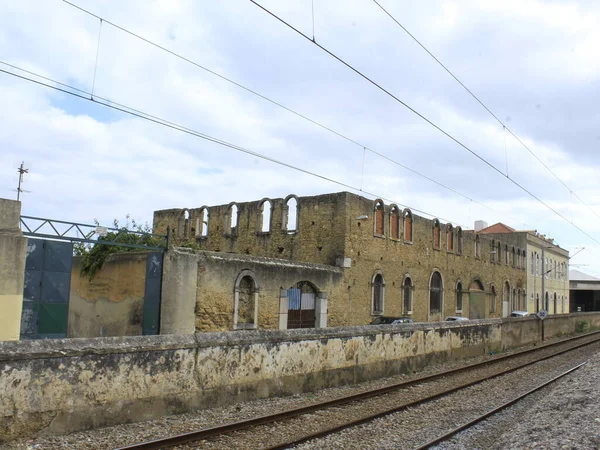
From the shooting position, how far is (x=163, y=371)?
8.18 m

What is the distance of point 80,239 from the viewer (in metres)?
14.1

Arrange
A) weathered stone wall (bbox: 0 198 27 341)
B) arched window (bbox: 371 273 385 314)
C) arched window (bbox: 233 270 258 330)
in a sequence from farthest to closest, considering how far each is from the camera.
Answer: arched window (bbox: 371 273 385 314) < arched window (bbox: 233 270 258 330) < weathered stone wall (bbox: 0 198 27 341)

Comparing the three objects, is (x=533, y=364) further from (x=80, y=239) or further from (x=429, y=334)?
(x=80, y=239)

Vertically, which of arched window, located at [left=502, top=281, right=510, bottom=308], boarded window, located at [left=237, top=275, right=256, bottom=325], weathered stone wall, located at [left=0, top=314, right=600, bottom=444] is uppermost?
arched window, located at [left=502, top=281, right=510, bottom=308]

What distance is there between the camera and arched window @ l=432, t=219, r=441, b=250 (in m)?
31.7

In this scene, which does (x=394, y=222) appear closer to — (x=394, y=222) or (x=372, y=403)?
(x=394, y=222)

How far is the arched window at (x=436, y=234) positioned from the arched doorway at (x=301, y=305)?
12212 millimetres

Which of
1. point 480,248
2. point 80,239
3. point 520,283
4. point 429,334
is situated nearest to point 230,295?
point 80,239

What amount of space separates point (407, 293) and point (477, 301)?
11.0m

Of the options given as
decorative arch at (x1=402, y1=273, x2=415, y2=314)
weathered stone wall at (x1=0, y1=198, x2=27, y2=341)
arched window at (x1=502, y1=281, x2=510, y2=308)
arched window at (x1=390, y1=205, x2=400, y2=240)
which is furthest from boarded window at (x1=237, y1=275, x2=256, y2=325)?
arched window at (x1=502, y1=281, x2=510, y2=308)

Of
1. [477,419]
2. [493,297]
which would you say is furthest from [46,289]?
[493,297]

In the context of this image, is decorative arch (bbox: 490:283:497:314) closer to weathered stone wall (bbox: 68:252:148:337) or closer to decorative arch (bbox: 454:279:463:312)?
decorative arch (bbox: 454:279:463:312)

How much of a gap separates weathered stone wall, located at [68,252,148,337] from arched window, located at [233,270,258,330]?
327 cm

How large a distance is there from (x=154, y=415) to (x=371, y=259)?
18646 mm
